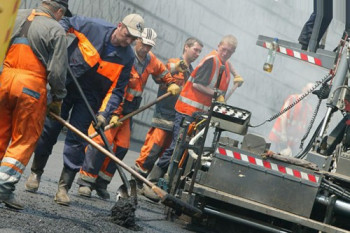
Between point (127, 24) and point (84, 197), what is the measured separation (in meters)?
1.63

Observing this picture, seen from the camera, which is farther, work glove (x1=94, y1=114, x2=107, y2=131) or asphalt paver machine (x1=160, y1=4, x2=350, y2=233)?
work glove (x1=94, y1=114, x2=107, y2=131)

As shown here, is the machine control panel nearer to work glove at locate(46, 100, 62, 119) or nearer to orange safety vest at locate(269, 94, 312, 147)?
work glove at locate(46, 100, 62, 119)

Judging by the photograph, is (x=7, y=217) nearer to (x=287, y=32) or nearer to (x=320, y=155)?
(x=320, y=155)

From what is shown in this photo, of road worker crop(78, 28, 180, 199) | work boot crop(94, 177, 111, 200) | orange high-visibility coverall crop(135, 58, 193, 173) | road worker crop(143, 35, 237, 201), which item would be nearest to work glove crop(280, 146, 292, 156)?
road worker crop(143, 35, 237, 201)

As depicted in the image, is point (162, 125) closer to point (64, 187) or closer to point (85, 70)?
point (85, 70)

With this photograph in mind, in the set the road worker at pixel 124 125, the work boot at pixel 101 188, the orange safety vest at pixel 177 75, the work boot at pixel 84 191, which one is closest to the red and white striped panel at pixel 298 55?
the road worker at pixel 124 125

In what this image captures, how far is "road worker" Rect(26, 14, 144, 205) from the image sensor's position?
22.8 ft

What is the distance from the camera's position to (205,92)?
9.75 metres

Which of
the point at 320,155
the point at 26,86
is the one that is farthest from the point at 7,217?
the point at 320,155

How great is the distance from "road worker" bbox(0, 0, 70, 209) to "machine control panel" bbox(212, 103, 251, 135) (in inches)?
62.7

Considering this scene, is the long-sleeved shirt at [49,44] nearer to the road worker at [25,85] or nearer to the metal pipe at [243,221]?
the road worker at [25,85]

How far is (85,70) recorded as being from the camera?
700 cm

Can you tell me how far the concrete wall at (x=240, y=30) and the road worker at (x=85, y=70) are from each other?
503 cm

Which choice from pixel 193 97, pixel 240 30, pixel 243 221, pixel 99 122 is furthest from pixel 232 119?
pixel 240 30
